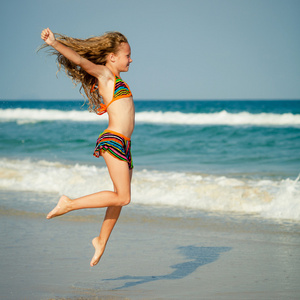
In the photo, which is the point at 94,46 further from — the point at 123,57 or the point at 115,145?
the point at 115,145

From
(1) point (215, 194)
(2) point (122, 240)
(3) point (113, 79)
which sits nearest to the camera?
(3) point (113, 79)

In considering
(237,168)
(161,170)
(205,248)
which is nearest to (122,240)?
(205,248)

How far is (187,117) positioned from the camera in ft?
104

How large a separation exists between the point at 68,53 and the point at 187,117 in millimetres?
28387

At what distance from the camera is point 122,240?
5.00m

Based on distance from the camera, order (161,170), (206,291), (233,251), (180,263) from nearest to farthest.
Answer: (206,291) < (180,263) < (233,251) < (161,170)

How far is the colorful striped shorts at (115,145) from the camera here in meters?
3.65

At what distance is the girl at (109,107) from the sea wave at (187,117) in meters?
23.6

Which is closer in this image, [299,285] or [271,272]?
[299,285]

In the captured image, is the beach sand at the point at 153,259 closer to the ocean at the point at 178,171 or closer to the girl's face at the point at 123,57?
the ocean at the point at 178,171

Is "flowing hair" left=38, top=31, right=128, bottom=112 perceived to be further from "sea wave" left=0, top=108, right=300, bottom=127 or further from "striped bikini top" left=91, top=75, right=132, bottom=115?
"sea wave" left=0, top=108, right=300, bottom=127

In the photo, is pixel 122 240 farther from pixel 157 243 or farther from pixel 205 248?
pixel 205 248

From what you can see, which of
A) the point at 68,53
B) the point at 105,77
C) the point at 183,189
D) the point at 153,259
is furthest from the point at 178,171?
the point at 68,53

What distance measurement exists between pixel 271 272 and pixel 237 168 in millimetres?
7468
